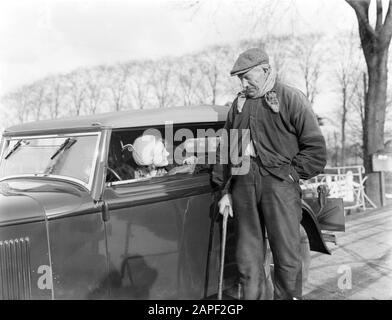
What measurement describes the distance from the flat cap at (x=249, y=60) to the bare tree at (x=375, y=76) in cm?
558

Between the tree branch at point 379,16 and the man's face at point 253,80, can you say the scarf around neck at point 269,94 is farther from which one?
the tree branch at point 379,16

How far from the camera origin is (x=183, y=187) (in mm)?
2875

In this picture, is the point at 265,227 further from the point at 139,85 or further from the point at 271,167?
the point at 139,85

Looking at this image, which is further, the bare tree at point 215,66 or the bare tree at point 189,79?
the bare tree at point 189,79

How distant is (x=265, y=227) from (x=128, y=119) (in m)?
1.16

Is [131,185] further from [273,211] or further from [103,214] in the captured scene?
[273,211]

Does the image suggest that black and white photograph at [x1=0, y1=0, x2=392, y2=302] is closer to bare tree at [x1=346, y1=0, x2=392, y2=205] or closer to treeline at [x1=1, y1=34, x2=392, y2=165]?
treeline at [x1=1, y1=34, x2=392, y2=165]

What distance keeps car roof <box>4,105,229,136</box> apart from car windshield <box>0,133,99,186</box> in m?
0.06

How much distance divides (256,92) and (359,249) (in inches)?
114

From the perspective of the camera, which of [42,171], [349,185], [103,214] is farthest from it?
[349,185]

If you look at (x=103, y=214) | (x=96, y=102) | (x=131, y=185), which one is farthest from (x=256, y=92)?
(x=96, y=102)

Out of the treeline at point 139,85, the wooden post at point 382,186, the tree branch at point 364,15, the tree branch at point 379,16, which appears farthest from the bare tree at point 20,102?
the wooden post at point 382,186

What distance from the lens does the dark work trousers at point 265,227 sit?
257cm

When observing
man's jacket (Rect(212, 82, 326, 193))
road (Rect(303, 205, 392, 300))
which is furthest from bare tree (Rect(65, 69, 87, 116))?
road (Rect(303, 205, 392, 300))
